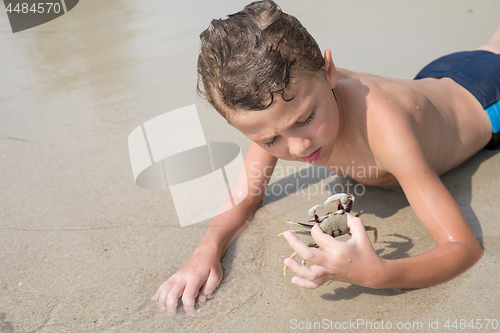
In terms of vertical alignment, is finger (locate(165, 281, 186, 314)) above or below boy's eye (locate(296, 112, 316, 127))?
below

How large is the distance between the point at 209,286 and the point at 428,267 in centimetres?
93

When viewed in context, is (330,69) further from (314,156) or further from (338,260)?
(338,260)

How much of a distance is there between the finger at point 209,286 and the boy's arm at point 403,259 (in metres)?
0.52

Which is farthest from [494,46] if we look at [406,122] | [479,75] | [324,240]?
[324,240]

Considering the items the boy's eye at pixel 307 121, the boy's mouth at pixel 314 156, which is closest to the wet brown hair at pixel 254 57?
the boy's eye at pixel 307 121

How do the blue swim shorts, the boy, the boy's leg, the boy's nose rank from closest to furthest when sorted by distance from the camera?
the boy, the boy's nose, the blue swim shorts, the boy's leg

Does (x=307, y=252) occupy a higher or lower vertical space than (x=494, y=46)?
lower

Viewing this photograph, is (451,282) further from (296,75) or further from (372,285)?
(296,75)

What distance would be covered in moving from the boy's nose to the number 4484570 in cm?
504

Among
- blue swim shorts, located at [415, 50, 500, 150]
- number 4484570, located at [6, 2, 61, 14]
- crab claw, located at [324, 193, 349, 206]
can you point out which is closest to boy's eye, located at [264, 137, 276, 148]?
crab claw, located at [324, 193, 349, 206]

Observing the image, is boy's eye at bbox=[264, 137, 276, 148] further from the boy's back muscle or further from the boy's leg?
the boy's leg

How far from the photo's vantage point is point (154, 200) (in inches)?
104

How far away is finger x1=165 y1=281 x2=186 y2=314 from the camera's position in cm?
187

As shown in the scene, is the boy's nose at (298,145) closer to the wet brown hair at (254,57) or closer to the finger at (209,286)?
the wet brown hair at (254,57)
